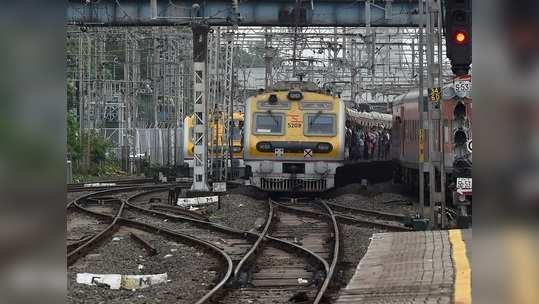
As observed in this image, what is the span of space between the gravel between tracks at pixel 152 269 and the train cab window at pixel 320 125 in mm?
8137

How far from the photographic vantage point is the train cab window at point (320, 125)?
22925 mm

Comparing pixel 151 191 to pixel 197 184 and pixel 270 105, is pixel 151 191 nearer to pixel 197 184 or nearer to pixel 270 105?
pixel 197 184

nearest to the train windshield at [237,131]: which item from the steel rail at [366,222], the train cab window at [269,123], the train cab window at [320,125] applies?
the train cab window at [269,123]

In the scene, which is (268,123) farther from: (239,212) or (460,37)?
(460,37)

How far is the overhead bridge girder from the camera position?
26.8 meters

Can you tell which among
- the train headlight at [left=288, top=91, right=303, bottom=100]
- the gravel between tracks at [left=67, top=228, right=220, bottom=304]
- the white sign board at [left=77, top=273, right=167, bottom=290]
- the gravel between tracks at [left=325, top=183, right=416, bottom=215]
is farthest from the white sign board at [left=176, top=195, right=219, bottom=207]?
the white sign board at [left=77, top=273, right=167, bottom=290]

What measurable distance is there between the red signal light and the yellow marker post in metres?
2.21

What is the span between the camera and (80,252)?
42.8ft

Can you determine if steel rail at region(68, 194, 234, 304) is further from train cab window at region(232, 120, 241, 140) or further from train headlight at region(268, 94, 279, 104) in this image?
train cab window at region(232, 120, 241, 140)

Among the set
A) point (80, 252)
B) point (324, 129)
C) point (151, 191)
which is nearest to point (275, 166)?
point (324, 129)

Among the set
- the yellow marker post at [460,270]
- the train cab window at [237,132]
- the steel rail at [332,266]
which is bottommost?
the steel rail at [332,266]

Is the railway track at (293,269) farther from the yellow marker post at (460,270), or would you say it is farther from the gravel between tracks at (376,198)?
the gravel between tracks at (376,198)
